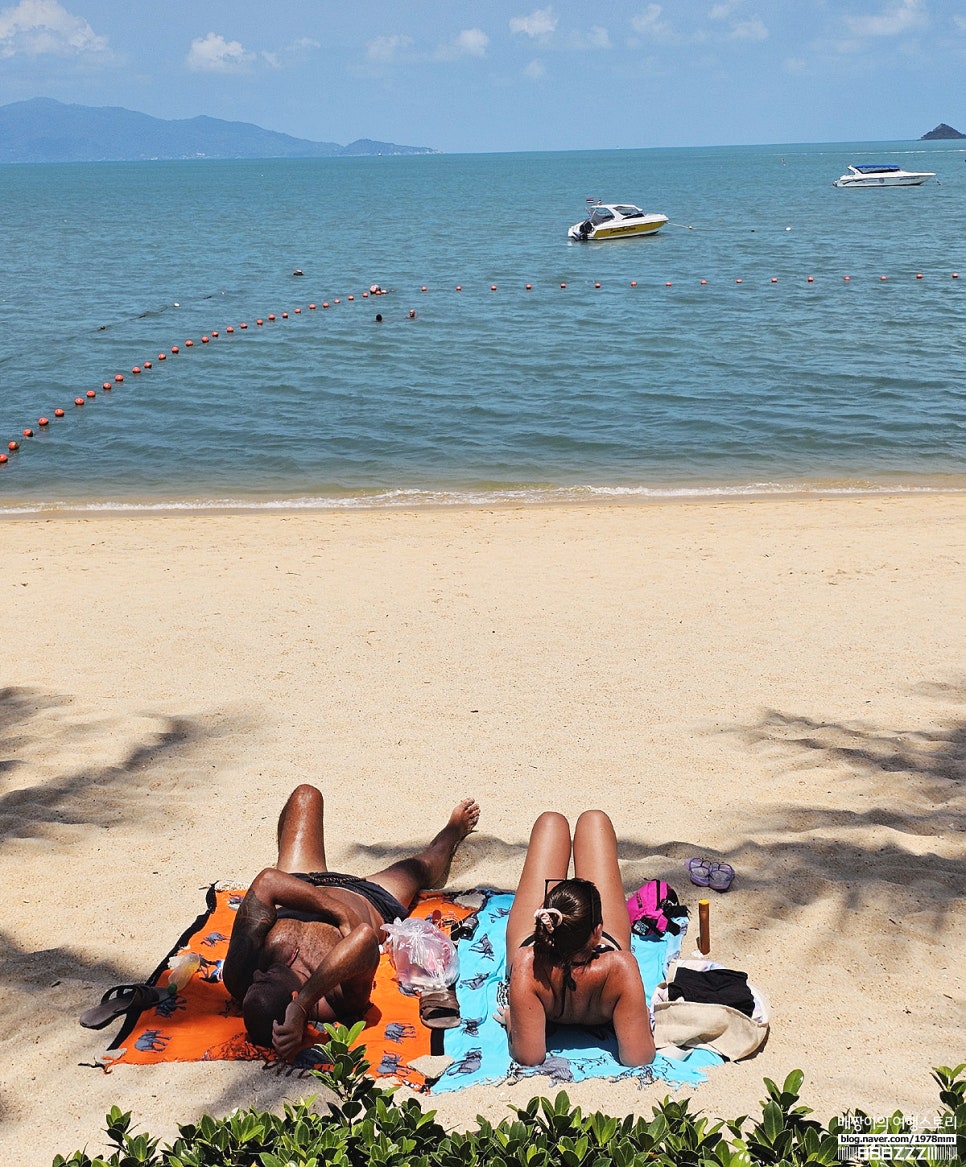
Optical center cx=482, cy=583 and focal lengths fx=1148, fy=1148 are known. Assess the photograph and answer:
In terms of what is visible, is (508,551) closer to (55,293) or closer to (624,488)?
(624,488)

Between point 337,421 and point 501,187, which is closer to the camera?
point 337,421

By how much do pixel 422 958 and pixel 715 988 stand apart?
3.79 feet

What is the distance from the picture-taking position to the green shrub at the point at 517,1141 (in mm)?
3023

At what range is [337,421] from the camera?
19547mm

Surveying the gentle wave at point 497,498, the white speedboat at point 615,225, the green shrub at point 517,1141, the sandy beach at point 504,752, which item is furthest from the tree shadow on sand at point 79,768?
the white speedboat at point 615,225

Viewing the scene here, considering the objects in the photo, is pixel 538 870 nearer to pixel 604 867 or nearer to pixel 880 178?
pixel 604 867

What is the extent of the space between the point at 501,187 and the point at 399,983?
400 ft

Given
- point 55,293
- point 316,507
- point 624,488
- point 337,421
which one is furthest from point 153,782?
point 55,293

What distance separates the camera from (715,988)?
430cm

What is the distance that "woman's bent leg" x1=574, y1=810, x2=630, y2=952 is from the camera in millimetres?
4520

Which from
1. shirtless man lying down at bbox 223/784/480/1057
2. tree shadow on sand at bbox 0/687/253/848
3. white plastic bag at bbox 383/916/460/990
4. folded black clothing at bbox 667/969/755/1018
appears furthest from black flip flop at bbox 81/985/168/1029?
folded black clothing at bbox 667/969/755/1018

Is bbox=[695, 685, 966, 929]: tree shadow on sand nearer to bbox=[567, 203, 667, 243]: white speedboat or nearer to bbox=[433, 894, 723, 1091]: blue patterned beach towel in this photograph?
bbox=[433, 894, 723, 1091]: blue patterned beach towel

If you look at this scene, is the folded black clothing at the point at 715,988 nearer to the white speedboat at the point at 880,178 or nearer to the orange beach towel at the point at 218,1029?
the orange beach towel at the point at 218,1029

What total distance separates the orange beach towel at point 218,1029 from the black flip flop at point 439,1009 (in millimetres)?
31
